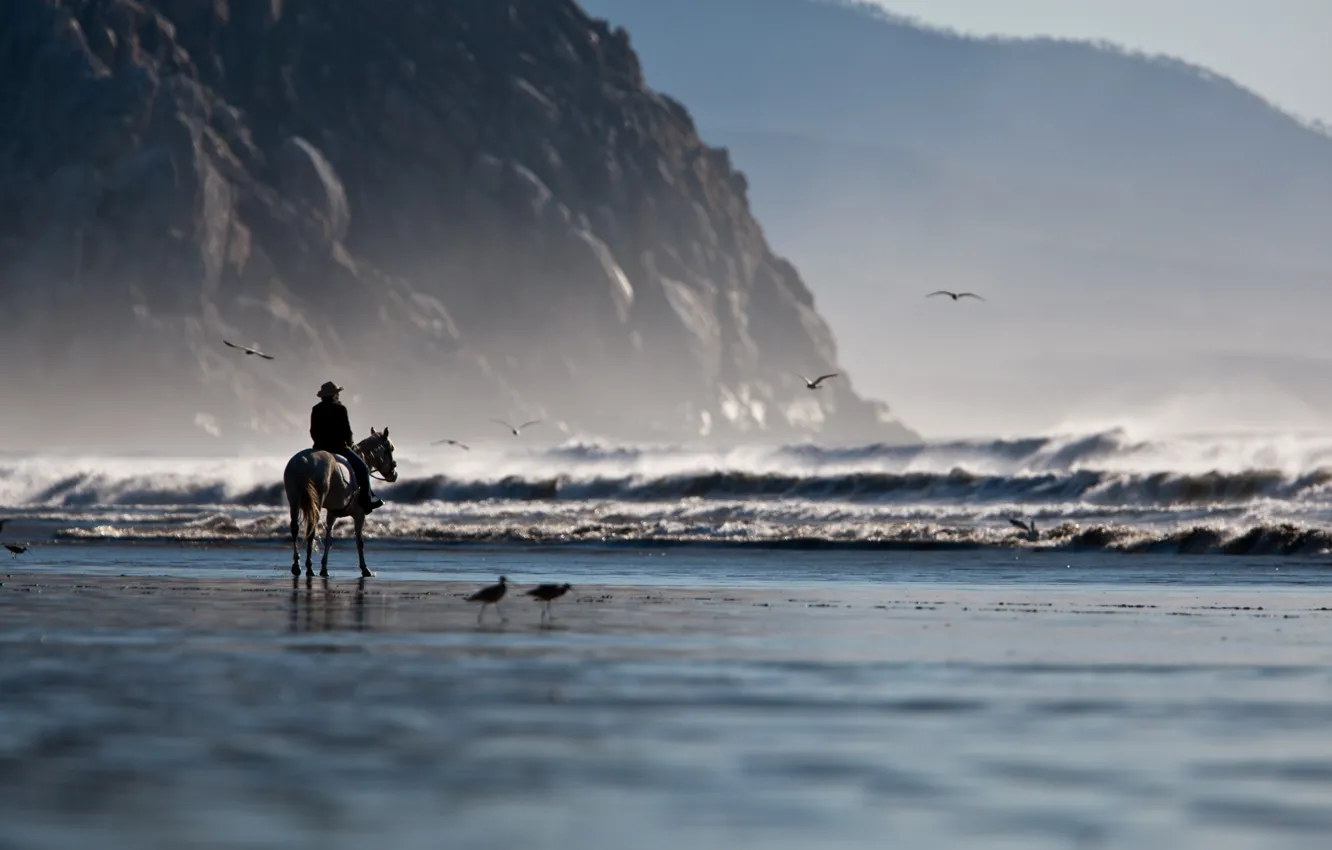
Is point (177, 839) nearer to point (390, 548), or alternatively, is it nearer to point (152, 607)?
point (152, 607)

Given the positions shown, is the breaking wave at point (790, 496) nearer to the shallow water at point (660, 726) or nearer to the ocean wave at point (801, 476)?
the ocean wave at point (801, 476)

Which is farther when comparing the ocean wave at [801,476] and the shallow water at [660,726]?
the ocean wave at [801,476]

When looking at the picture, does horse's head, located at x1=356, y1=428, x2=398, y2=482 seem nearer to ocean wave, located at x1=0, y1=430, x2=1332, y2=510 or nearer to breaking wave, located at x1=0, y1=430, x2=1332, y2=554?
breaking wave, located at x1=0, y1=430, x2=1332, y2=554

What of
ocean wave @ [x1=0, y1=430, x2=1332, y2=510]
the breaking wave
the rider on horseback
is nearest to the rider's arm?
the rider on horseback

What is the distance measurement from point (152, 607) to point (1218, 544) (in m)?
25.5

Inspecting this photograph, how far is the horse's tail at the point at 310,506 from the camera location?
96.7 ft

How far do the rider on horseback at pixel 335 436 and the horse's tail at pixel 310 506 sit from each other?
0.75 m

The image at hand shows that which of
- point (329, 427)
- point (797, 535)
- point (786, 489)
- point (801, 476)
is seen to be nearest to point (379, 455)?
point (329, 427)

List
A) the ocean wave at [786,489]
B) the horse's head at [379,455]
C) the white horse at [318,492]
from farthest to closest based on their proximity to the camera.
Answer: the ocean wave at [786,489] → the horse's head at [379,455] → the white horse at [318,492]

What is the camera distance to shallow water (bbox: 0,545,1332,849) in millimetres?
8297

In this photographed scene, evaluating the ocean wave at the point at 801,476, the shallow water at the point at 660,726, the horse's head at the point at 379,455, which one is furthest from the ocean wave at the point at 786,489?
the shallow water at the point at 660,726

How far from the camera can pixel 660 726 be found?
438 inches

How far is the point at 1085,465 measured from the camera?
90.7 metres

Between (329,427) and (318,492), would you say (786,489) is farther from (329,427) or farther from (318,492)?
(318,492)
